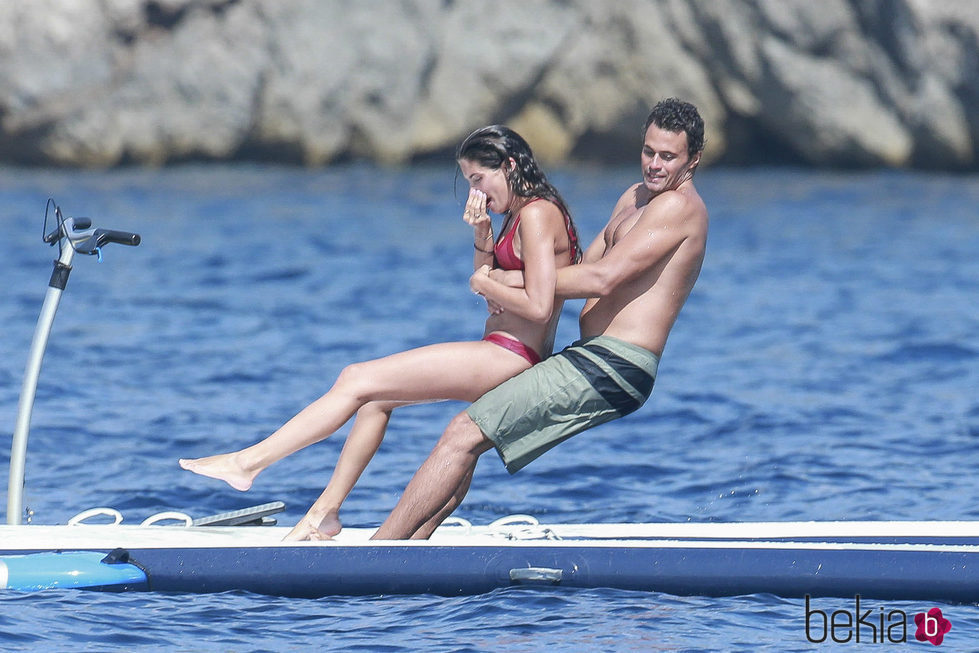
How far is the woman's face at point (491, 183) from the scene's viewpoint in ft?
19.5

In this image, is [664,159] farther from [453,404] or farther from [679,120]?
[453,404]

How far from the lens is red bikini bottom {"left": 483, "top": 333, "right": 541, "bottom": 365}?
603 centimetres

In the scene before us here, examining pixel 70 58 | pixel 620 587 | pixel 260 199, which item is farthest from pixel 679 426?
pixel 70 58

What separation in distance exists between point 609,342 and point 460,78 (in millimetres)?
20068

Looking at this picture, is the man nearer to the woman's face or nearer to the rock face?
the woman's face

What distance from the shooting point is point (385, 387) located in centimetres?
592

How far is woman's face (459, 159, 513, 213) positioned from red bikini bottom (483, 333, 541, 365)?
0.51 meters

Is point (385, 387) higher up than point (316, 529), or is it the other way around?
point (385, 387)

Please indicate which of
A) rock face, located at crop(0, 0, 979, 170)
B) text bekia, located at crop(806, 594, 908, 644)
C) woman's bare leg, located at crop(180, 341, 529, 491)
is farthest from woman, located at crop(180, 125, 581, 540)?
rock face, located at crop(0, 0, 979, 170)

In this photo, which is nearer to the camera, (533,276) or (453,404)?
(533,276)

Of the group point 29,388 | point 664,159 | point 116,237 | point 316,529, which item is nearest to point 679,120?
point 664,159

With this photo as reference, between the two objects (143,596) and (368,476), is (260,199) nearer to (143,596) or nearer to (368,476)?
(368,476)

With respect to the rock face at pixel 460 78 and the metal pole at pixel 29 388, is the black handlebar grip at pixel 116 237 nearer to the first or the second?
the metal pole at pixel 29 388

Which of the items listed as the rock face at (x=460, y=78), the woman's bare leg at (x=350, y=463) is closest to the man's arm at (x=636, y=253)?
the woman's bare leg at (x=350, y=463)
